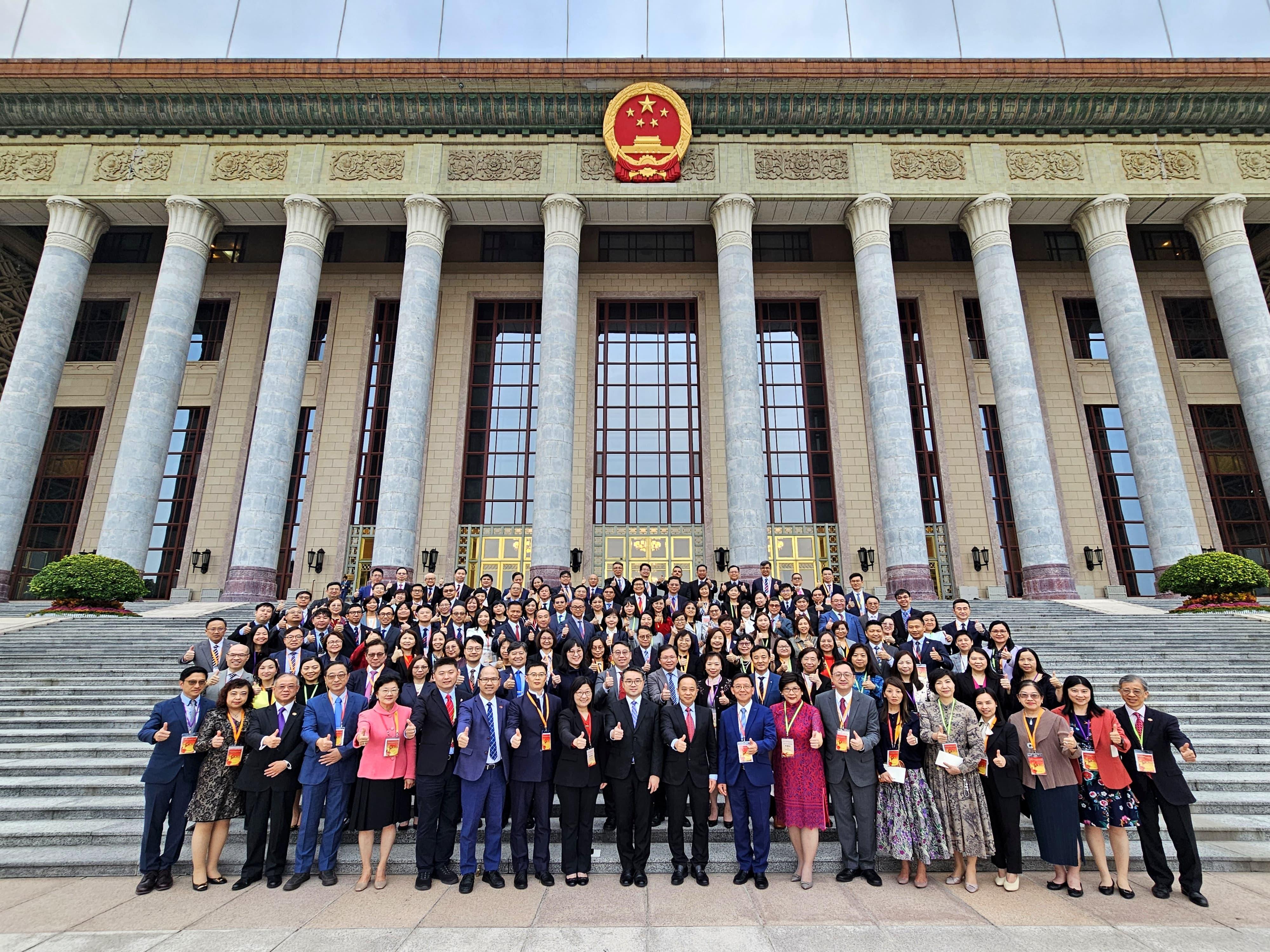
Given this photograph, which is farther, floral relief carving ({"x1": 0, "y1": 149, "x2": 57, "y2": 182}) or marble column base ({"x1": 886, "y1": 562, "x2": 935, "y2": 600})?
floral relief carving ({"x1": 0, "y1": 149, "x2": 57, "y2": 182})

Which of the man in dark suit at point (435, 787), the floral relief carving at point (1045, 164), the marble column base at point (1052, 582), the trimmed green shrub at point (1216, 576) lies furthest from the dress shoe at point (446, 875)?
the floral relief carving at point (1045, 164)

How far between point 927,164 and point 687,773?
19861 millimetres

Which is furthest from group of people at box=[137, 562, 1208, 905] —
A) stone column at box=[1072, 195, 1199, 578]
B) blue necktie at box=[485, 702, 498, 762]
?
stone column at box=[1072, 195, 1199, 578]

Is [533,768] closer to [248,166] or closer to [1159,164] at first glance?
[248,166]

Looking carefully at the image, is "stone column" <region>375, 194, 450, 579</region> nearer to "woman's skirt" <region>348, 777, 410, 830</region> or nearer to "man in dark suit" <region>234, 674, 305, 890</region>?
"man in dark suit" <region>234, 674, 305, 890</region>

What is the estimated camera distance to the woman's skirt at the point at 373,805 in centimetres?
515

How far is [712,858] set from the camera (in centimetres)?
560

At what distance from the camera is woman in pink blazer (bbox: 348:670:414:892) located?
5.16 metres

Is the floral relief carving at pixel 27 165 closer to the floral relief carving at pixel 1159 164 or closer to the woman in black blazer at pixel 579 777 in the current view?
the woman in black blazer at pixel 579 777

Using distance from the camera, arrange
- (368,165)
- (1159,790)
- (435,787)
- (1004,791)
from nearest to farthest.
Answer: (1159,790)
(1004,791)
(435,787)
(368,165)

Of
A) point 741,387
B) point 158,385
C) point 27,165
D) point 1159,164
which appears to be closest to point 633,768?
point 741,387

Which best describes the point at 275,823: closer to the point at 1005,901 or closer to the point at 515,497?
the point at 1005,901

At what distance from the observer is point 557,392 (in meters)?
17.8

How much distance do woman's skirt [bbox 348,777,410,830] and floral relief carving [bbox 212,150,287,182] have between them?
1946 cm
